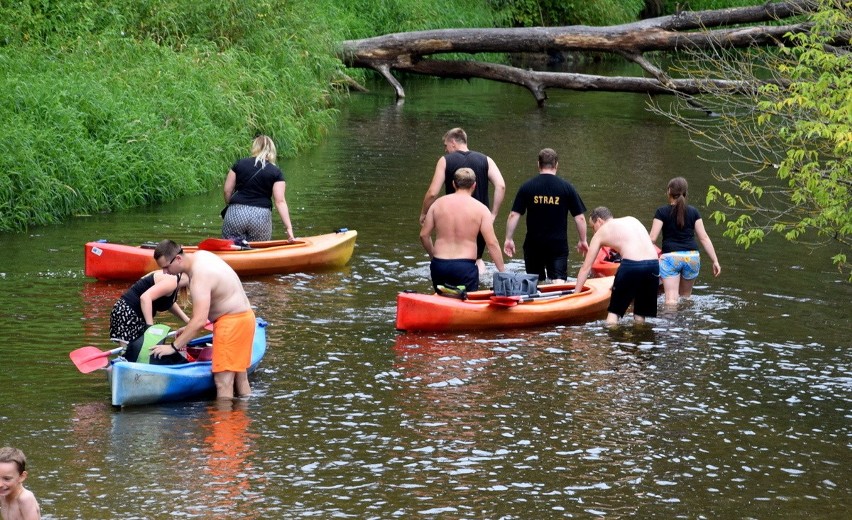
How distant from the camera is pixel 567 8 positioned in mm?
39656

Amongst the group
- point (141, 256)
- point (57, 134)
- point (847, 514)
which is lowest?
point (847, 514)

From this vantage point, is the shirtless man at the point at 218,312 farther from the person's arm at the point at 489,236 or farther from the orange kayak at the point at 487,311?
the person's arm at the point at 489,236

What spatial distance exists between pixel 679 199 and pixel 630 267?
1.17 metres

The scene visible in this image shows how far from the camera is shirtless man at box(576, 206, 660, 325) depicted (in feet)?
38.8

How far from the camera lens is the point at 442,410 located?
9305 mm

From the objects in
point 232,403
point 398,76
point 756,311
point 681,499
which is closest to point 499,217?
point 756,311

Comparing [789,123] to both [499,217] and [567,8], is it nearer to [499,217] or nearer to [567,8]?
[499,217]

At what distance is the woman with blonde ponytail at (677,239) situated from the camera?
41.3 ft

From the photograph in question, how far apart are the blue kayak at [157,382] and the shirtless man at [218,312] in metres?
0.13

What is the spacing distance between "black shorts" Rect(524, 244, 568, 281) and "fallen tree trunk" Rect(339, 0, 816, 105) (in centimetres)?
1413

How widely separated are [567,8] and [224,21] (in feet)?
61.0

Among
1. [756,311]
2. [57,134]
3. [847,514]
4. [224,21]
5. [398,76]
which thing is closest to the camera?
[847,514]

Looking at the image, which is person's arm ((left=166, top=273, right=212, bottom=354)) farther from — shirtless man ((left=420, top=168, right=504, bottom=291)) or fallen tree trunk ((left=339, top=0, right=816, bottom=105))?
fallen tree trunk ((left=339, top=0, right=816, bottom=105))

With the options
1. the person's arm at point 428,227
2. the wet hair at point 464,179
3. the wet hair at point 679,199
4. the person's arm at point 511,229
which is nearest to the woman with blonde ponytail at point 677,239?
the wet hair at point 679,199
